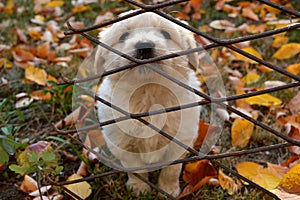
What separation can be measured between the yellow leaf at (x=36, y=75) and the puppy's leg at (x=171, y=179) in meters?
1.45

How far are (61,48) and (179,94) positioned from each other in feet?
7.10

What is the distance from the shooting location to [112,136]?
91.1 inches

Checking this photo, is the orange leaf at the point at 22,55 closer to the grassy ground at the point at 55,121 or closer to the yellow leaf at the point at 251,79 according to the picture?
the grassy ground at the point at 55,121

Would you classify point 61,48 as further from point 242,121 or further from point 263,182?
point 263,182

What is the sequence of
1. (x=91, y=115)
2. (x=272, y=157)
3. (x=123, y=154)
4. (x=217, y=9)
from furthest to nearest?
(x=217, y=9) < (x=91, y=115) < (x=272, y=157) < (x=123, y=154)

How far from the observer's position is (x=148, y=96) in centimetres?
225

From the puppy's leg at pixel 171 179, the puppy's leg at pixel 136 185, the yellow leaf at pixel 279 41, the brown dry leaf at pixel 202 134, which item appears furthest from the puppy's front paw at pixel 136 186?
the yellow leaf at pixel 279 41

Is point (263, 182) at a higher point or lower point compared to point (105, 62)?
lower

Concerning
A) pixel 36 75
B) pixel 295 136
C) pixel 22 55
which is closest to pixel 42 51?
pixel 22 55

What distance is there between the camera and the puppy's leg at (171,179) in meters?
2.34

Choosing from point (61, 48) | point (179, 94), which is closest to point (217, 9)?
point (61, 48)

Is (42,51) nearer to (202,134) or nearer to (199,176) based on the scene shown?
(202,134)

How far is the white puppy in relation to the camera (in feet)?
7.07

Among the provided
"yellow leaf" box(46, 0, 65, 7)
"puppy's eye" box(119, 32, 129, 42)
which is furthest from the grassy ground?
"puppy's eye" box(119, 32, 129, 42)
